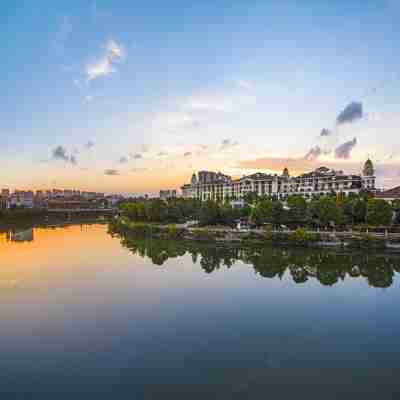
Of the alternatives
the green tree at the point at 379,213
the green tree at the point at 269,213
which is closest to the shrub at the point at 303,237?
the green tree at the point at 269,213

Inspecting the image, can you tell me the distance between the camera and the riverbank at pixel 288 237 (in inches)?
492

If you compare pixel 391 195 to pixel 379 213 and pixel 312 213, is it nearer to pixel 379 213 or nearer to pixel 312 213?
pixel 379 213

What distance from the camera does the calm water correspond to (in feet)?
13.0

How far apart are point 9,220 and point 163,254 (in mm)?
21857

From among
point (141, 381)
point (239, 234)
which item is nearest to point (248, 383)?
point (141, 381)

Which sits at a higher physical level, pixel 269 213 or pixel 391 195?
pixel 391 195

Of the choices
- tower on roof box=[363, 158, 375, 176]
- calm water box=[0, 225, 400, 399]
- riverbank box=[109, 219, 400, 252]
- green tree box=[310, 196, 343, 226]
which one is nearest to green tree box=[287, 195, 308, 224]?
green tree box=[310, 196, 343, 226]

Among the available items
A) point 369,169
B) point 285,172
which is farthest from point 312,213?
point 285,172

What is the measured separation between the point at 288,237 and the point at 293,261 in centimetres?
251

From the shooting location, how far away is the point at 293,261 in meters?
11.3

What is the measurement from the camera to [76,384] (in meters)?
3.95

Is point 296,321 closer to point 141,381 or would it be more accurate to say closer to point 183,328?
point 183,328

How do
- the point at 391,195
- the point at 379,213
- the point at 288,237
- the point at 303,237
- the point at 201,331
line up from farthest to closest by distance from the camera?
the point at 391,195, the point at 379,213, the point at 288,237, the point at 303,237, the point at 201,331

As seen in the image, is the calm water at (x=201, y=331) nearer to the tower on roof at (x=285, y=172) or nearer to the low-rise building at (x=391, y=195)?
the low-rise building at (x=391, y=195)
